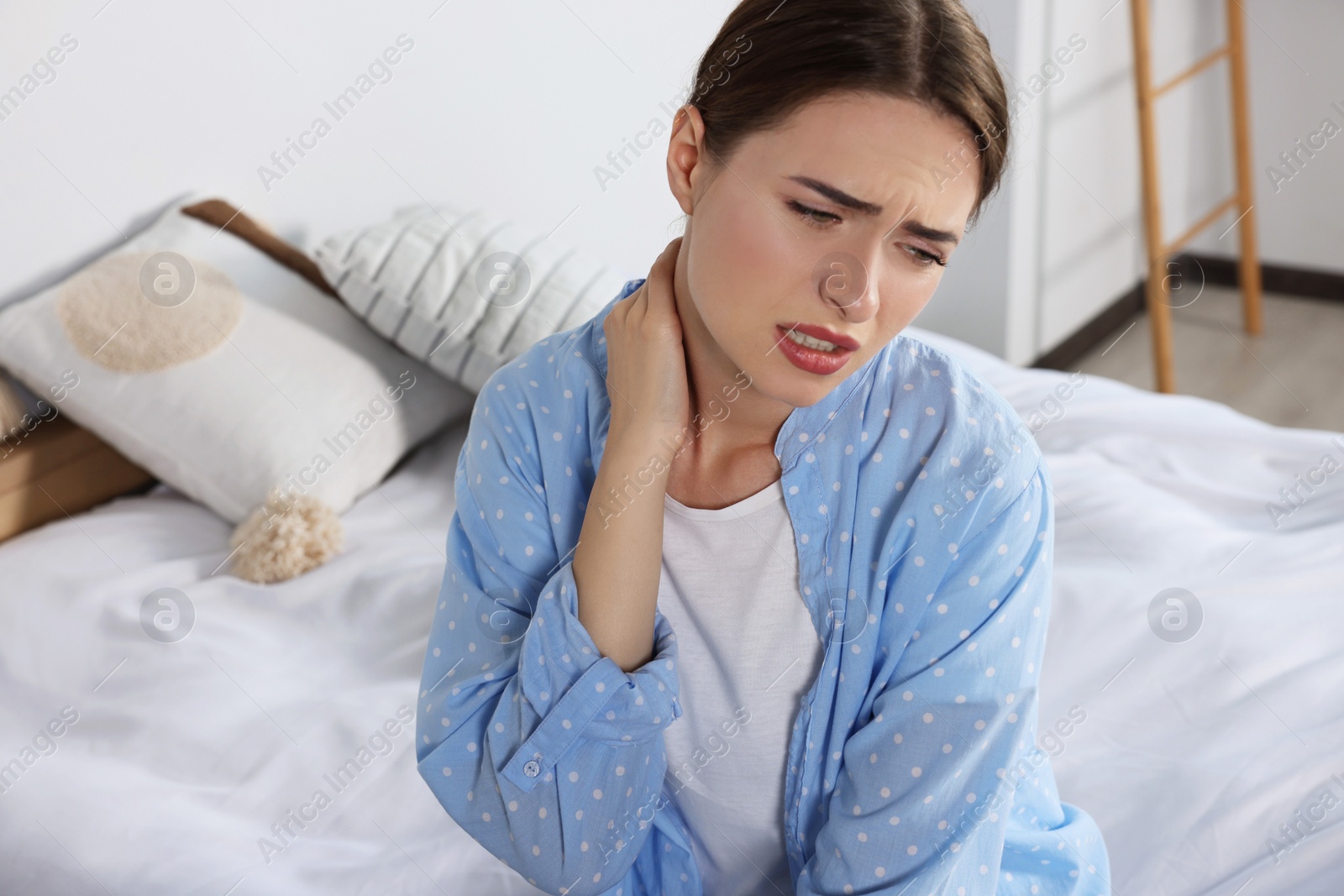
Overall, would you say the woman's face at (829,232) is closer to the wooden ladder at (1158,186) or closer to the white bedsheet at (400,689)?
the white bedsheet at (400,689)

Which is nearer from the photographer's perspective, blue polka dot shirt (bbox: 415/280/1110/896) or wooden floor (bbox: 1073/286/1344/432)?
blue polka dot shirt (bbox: 415/280/1110/896)

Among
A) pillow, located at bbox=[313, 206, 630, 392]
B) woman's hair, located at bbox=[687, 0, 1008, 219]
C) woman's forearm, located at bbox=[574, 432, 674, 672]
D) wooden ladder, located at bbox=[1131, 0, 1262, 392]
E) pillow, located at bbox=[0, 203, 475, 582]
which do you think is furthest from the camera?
wooden ladder, located at bbox=[1131, 0, 1262, 392]

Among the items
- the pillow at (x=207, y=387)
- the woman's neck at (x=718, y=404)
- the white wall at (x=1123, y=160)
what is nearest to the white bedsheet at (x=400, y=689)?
the pillow at (x=207, y=387)

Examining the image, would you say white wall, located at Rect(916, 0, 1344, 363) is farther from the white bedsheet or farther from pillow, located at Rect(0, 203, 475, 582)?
pillow, located at Rect(0, 203, 475, 582)

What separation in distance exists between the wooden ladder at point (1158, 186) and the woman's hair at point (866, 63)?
8.26 ft

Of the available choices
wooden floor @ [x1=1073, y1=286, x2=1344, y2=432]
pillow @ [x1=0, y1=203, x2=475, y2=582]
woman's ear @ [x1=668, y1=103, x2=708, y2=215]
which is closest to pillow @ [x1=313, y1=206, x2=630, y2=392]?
pillow @ [x1=0, y1=203, x2=475, y2=582]

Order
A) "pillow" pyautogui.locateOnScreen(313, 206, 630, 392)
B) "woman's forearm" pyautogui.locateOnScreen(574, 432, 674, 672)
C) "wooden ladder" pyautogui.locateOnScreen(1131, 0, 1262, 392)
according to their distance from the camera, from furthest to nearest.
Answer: "wooden ladder" pyautogui.locateOnScreen(1131, 0, 1262, 392), "pillow" pyautogui.locateOnScreen(313, 206, 630, 392), "woman's forearm" pyautogui.locateOnScreen(574, 432, 674, 672)

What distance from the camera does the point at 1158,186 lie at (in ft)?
11.1

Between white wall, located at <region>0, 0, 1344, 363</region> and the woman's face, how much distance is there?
668 mm

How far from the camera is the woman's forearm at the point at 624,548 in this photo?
0.93 m

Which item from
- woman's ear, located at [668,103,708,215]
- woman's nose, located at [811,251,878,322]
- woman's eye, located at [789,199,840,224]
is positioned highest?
woman's ear, located at [668,103,708,215]

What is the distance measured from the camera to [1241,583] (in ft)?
4.63

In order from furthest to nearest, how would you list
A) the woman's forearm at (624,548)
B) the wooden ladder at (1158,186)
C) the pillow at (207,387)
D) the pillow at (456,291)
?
the wooden ladder at (1158,186) < the pillow at (456,291) < the pillow at (207,387) < the woman's forearm at (624,548)

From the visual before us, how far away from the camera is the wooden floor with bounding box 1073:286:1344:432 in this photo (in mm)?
3166
